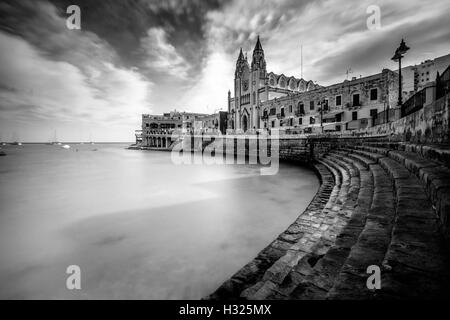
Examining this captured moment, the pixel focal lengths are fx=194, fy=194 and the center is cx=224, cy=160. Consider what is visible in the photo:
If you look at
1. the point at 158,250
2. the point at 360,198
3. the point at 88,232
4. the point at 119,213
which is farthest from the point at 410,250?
the point at 119,213

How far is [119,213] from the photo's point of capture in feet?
23.9

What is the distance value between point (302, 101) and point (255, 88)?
494 inches

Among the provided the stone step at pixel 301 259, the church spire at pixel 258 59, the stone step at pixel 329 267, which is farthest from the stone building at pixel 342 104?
the stone step at pixel 329 267

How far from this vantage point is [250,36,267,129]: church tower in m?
39.3

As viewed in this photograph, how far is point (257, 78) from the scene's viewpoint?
3997 cm

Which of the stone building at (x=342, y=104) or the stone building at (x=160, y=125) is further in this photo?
the stone building at (x=160, y=125)

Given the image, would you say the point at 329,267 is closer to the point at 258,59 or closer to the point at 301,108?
the point at 301,108

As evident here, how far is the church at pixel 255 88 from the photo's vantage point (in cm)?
3906

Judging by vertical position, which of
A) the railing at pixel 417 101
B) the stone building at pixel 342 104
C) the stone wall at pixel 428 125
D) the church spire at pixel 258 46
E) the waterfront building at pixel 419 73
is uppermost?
the church spire at pixel 258 46

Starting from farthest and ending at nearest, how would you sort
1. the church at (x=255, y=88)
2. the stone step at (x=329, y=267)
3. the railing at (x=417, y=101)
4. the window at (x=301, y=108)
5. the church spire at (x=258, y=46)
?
the church spire at (x=258, y=46)
the church at (x=255, y=88)
the window at (x=301, y=108)
the railing at (x=417, y=101)
the stone step at (x=329, y=267)

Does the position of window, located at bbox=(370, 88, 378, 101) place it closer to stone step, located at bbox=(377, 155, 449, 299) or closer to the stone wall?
the stone wall

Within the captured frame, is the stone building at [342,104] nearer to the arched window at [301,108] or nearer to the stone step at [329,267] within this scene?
the arched window at [301,108]

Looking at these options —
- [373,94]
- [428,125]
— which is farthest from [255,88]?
[428,125]
